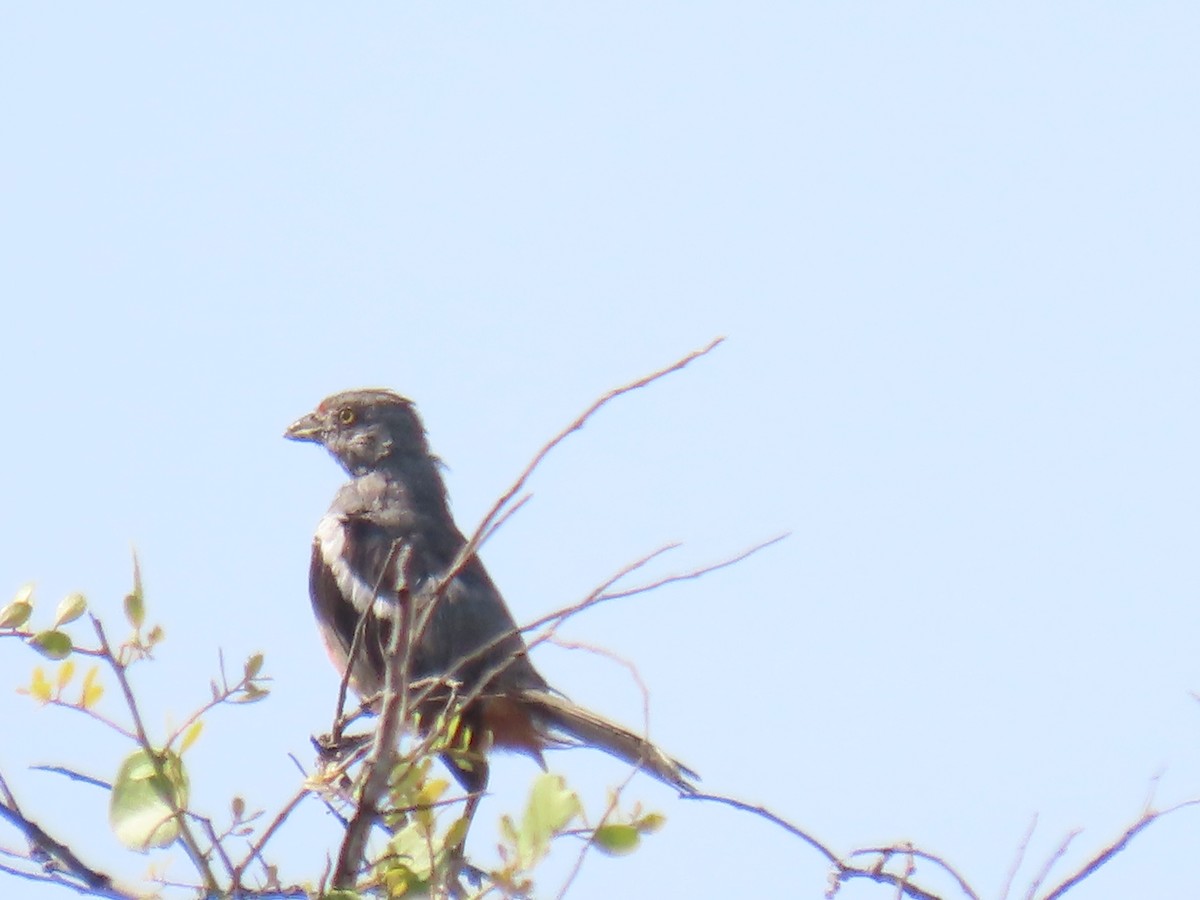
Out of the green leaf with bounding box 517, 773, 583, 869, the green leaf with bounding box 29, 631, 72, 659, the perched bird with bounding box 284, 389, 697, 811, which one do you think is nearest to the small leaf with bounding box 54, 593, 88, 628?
the green leaf with bounding box 29, 631, 72, 659

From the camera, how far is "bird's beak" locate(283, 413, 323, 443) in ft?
29.9

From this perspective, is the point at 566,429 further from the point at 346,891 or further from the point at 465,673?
the point at 465,673

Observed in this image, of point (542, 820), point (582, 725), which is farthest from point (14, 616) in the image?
point (582, 725)

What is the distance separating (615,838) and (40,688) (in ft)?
3.81

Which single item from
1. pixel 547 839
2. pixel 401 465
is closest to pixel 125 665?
pixel 547 839

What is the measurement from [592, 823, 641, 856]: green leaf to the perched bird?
3126mm

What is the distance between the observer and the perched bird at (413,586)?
7.20 meters

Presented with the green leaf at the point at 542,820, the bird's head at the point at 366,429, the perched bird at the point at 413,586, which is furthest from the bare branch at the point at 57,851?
the bird's head at the point at 366,429

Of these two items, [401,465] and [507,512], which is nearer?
[507,512]

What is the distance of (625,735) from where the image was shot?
6742 mm

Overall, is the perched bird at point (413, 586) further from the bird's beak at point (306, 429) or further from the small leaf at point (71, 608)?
the small leaf at point (71, 608)

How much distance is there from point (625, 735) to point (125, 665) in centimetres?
366

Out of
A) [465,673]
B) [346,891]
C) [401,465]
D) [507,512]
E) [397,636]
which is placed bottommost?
[346,891]

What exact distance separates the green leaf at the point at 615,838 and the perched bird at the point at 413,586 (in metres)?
3.13
